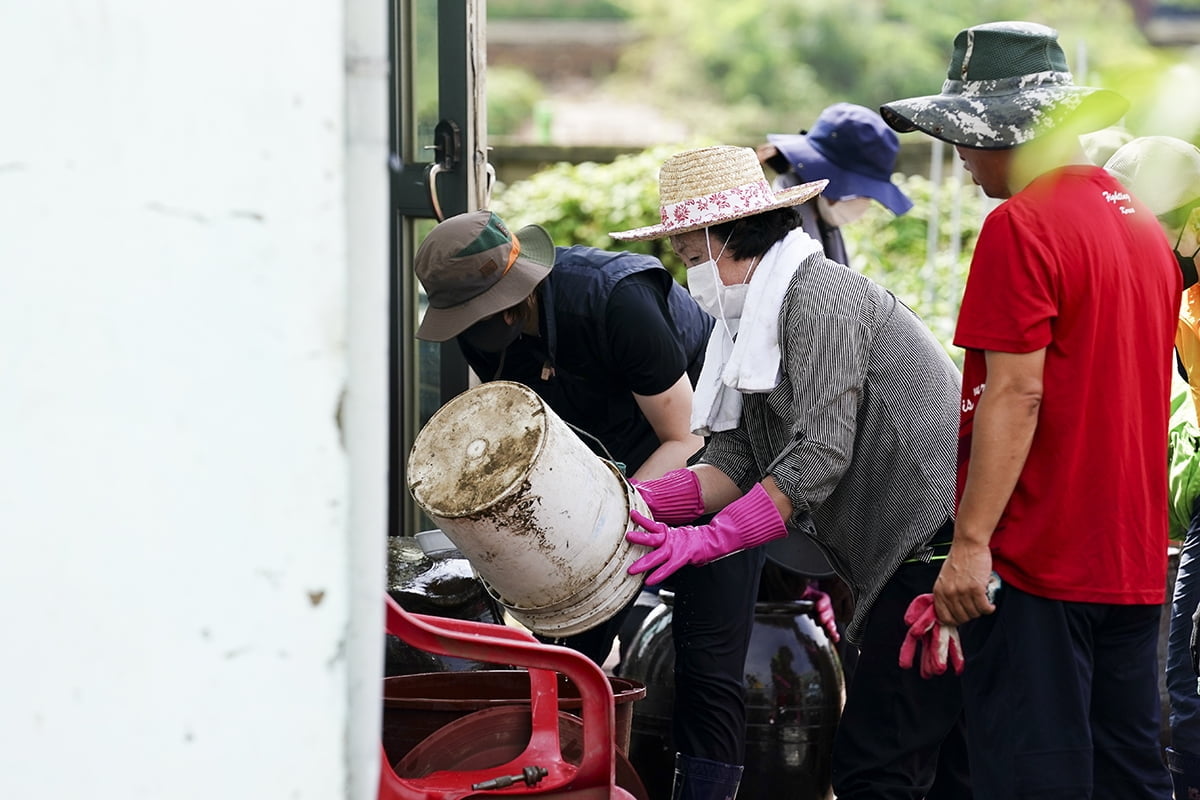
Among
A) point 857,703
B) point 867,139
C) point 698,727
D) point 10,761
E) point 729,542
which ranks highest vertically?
point 867,139

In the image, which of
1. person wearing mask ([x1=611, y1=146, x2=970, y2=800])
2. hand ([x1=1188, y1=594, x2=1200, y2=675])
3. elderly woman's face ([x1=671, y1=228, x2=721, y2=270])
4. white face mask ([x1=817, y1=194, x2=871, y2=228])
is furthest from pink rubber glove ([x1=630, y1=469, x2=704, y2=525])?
white face mask ([x1=817, y1=194, x2=871, y2=228])

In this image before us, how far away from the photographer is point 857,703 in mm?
2900

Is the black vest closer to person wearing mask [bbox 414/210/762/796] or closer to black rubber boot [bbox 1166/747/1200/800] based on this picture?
person wearing mask [bbox 414/210/762/796]

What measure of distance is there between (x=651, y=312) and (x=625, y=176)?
5.06 meters

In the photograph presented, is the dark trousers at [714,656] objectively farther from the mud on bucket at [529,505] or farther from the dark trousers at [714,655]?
the mud on bucket at [529,505]

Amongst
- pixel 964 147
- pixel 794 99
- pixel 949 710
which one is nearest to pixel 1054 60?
pixel 964 147

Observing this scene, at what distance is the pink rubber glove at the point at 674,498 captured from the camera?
303 cm

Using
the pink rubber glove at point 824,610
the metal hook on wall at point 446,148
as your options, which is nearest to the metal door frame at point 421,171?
the metal hook on wall at point 446,148

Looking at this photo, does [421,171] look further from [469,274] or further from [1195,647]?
[1195,647]

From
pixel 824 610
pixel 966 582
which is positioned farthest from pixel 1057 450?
pixel 824 610

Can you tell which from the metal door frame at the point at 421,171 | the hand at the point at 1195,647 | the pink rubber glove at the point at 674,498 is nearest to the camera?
the pink rubber glove at the point at 674,498

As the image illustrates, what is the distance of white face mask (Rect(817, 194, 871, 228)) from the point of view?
4.54m

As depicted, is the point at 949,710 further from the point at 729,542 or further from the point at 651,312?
the point at 651,312

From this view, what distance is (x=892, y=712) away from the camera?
2859 mm
